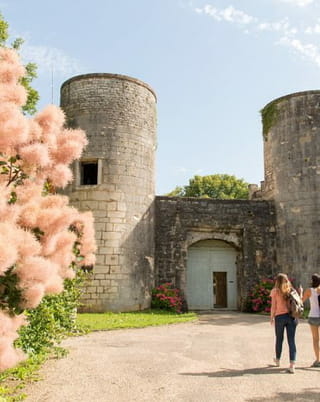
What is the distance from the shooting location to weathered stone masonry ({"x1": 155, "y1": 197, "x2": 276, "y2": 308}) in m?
15.5

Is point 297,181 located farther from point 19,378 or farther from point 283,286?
point 19,378

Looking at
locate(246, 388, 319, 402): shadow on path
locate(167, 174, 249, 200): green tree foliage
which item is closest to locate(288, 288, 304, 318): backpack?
locate(246, 388, 319, 402): shadow on path

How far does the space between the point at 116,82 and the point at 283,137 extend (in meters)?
6.65

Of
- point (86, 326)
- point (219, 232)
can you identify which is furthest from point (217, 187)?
point (86, 326)

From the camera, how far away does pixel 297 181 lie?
15.9 metres

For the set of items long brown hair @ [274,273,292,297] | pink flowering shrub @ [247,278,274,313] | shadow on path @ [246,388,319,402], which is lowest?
shadow on path @ [246,388,319,402]

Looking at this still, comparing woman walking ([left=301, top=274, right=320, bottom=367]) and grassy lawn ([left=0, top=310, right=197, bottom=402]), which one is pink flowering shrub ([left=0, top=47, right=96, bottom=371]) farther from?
woman walking ([left=301, top=274, right=320, bottom=367])

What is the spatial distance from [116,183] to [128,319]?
450cm

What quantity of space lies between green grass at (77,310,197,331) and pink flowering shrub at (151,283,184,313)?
1.23 feet

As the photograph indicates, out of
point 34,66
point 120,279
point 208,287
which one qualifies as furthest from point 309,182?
point 34,66

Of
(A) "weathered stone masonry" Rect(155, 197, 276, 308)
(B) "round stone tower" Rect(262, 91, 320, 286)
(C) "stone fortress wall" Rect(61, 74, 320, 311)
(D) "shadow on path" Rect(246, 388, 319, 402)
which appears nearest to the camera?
(D) "shadow on path" Rect(246, 388, 319, 402)

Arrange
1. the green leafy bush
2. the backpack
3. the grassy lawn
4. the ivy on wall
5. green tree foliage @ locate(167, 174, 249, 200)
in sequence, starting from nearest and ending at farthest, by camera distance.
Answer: the grassy lawn < the green leafy bush < the backpack < the ivy on wall < green tree foliage @ locate(167, 174, 249, 200)

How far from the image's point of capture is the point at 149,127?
50.5ft

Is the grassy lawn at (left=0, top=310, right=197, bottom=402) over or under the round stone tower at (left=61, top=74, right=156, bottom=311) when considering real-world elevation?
under
